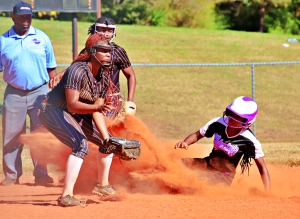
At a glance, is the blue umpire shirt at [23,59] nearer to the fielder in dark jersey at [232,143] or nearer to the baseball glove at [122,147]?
the baseball glove at [122,147]

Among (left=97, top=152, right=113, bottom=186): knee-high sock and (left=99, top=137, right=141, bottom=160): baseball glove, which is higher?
(left=99, top=137, right=141, bottom=160): baseball glove

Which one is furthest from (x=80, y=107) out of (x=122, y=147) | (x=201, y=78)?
(x=201, y=78)

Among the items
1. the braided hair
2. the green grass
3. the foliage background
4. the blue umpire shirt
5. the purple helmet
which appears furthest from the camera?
the foliage background

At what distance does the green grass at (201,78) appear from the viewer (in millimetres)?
16938

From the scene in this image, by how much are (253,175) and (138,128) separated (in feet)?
7.19

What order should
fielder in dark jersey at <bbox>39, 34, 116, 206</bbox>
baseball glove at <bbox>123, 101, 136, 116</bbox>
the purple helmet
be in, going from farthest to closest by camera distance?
baseball glove at <bbox>123, 101, 136, 116</bbox>, the purple helmet, fielder in dark jersey at <bbox>39, 34, 116, 206</bbox>

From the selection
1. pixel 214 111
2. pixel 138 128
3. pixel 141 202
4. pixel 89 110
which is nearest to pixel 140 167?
pixel 138 128

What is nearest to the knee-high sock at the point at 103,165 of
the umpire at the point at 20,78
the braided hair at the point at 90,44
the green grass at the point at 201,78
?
the braided hair at the point at 90,44

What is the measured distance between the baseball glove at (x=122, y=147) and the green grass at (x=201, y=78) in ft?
15.3

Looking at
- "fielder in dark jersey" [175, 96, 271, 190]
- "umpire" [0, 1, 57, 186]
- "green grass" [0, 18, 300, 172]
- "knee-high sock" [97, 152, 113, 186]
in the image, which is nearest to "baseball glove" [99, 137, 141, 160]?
"knee-high sock" [97, 152, 113, 186]

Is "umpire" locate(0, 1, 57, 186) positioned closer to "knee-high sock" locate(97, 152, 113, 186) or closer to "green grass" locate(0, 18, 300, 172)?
"knee-high sock" locate(97, 152, 113, 186)

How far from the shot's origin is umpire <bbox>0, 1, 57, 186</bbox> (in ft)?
27.1

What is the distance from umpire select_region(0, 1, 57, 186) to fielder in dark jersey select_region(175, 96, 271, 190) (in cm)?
234

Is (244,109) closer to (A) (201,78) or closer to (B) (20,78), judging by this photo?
(B) (20,78)
